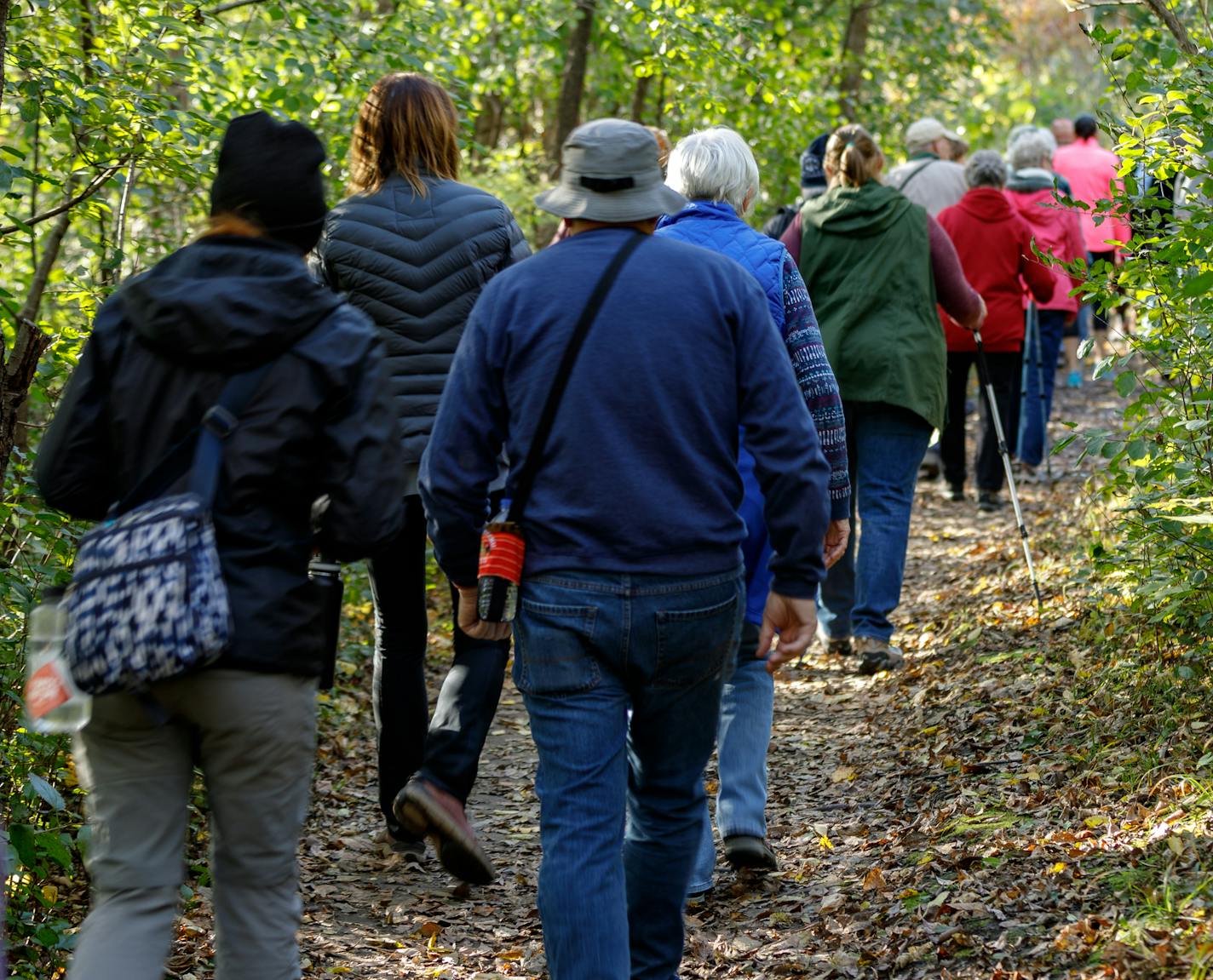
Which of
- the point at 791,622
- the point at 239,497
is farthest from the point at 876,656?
the point at 239,497

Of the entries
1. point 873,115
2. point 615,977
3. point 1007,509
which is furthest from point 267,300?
point 873,115

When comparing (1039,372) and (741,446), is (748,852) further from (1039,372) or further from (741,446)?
(1039,372)

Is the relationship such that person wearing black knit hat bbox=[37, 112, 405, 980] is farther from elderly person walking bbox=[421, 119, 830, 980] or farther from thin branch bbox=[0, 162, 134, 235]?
thin branch bbox=[0, 162, 134, 235]

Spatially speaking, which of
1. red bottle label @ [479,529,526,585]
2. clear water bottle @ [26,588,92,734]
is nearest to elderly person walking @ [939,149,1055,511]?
red bottle label @ [479,529,526,585]

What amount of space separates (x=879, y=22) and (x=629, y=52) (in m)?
4.83

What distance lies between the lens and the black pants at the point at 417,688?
468cm

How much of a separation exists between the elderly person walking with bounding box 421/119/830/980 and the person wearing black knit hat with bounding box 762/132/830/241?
3.84 m

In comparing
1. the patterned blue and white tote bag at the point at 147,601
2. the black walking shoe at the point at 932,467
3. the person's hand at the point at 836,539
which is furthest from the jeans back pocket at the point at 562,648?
the black walking shoe at the point at 932,467

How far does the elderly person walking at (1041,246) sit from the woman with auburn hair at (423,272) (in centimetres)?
622

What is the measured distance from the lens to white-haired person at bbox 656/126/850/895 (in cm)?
444

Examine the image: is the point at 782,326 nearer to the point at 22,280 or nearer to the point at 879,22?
the point at 22,280

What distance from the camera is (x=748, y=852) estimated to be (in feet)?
15.3

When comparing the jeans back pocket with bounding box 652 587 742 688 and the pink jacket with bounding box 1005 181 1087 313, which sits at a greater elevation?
the pink jacket with bounding box 1005 181 1087 313

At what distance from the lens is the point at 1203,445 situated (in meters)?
5.22
